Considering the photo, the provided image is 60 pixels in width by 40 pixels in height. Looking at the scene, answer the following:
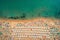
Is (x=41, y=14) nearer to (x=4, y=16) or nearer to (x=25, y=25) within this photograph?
(x=25, y=25)

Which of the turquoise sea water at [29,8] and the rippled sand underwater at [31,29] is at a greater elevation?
the turquoise sea water at [29,8]

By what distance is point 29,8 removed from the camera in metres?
2.31

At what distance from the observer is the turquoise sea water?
90.4 inches

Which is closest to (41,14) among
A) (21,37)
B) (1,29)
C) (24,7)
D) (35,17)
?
(35,17)

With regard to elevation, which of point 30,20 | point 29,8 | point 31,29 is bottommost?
point 31,29

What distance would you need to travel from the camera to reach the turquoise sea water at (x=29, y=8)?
2295 millimetres

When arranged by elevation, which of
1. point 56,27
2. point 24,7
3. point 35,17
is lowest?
point 56,27

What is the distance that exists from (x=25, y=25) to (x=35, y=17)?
215mm

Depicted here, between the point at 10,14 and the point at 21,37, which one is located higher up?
the point at 10,14

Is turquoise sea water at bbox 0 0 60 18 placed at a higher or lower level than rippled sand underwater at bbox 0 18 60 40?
higher

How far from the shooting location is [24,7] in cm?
233

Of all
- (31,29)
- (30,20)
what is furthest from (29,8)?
(31,29)

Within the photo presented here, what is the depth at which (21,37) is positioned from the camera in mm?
2281

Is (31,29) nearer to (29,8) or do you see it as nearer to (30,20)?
(30,20)
